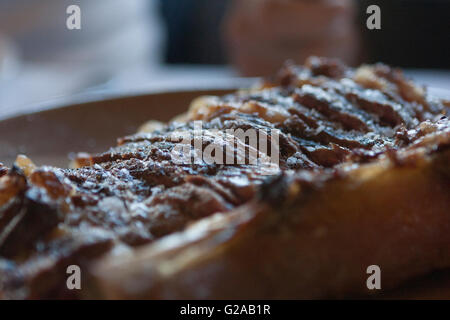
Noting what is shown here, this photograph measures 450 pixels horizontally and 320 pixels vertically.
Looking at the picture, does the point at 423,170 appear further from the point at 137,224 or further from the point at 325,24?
the point at 325,24

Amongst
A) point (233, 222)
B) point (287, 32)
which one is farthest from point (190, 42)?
point (233, 222)

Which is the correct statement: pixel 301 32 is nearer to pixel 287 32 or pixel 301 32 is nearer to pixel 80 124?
pixel 287 32

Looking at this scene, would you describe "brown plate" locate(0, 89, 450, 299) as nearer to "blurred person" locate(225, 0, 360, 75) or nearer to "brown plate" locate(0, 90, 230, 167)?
"brown plate" locate(0, 90, 230, 167)

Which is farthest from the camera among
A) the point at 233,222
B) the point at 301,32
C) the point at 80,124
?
the point at 301,32

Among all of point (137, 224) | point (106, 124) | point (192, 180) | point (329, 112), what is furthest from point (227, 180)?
point (106, 124)

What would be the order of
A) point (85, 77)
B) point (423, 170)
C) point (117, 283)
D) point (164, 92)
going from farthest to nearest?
point (85, 77) < point (164, 92) < point (423, 170) < point (117, 283)

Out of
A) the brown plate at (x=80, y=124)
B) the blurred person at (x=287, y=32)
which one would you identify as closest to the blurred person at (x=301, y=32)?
the blurred person at (x=287, y=32)

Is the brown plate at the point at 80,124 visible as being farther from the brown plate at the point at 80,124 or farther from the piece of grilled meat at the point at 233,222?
the piece of grilled meat at the point at 233,222
